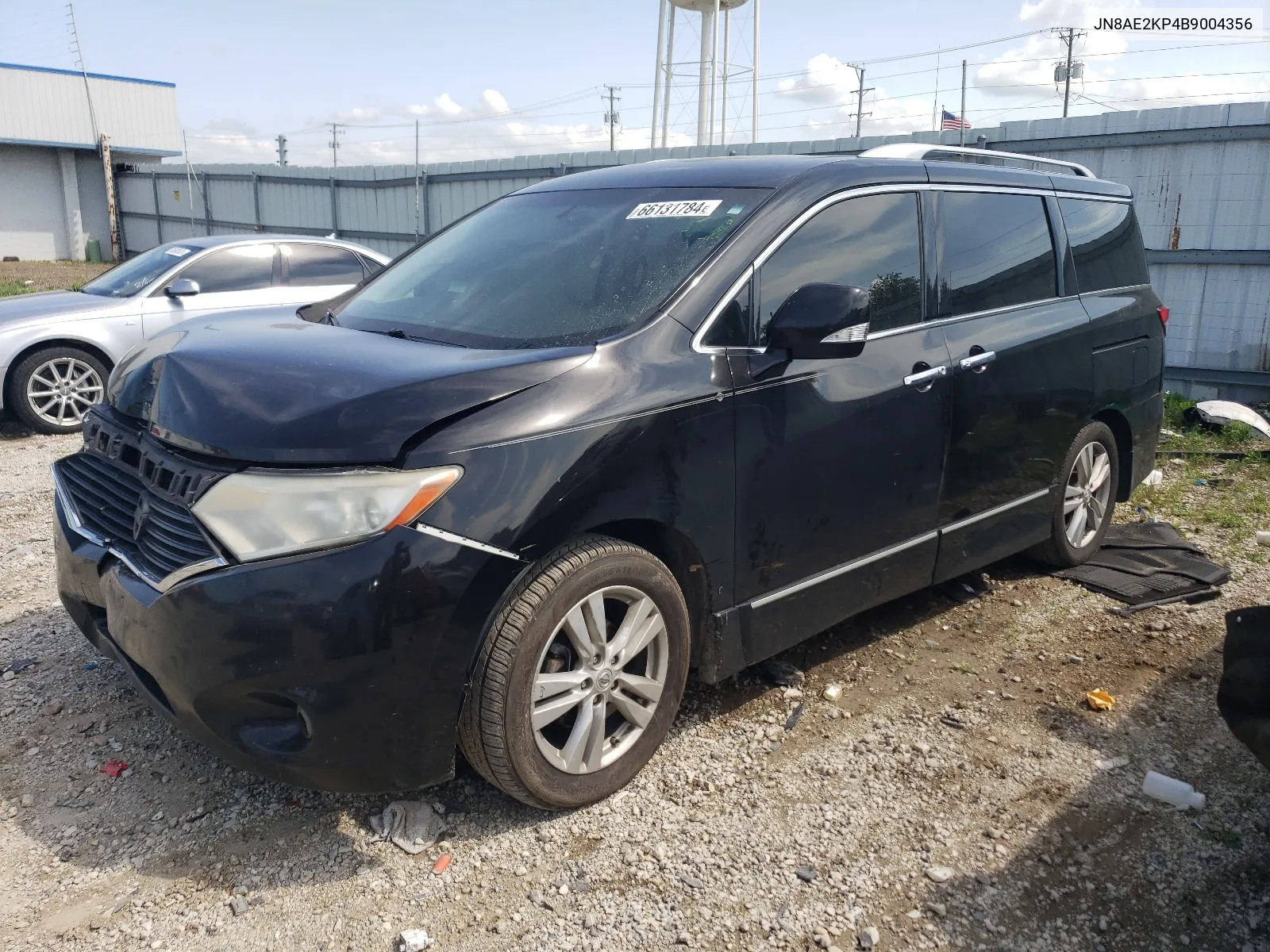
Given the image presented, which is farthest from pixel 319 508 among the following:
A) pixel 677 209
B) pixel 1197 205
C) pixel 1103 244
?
pixel 1197 205

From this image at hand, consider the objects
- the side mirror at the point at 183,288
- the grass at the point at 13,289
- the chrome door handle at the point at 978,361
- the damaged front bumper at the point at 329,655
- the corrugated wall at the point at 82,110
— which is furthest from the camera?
the corrugated wall at the point at 82,110

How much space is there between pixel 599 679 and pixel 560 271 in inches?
55.2

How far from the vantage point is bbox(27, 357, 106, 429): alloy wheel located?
790cm

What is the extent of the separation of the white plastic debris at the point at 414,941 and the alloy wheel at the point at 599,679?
56 centimetres

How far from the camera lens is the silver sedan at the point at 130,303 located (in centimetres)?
784

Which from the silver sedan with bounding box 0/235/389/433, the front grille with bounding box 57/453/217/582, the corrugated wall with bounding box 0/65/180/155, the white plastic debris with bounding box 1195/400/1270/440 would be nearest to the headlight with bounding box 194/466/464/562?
the front grille with bounding box 57/453/217/582

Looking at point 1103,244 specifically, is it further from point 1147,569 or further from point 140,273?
point 140,273

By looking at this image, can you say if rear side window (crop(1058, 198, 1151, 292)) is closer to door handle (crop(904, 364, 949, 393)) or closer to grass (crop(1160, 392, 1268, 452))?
door handle (crop(904, 364, 949, 393))

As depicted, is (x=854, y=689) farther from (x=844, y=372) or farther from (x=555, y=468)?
(x=555, y=468)

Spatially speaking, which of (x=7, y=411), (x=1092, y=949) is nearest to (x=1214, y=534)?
(x=1092, y=949)

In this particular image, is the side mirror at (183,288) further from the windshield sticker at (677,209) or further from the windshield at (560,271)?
the windshield sticker at (677,209)

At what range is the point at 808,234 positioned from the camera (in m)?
3.39

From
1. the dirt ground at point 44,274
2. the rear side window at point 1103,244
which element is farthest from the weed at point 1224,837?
the dirt ground at point 44,274

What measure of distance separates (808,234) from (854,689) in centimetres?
171
